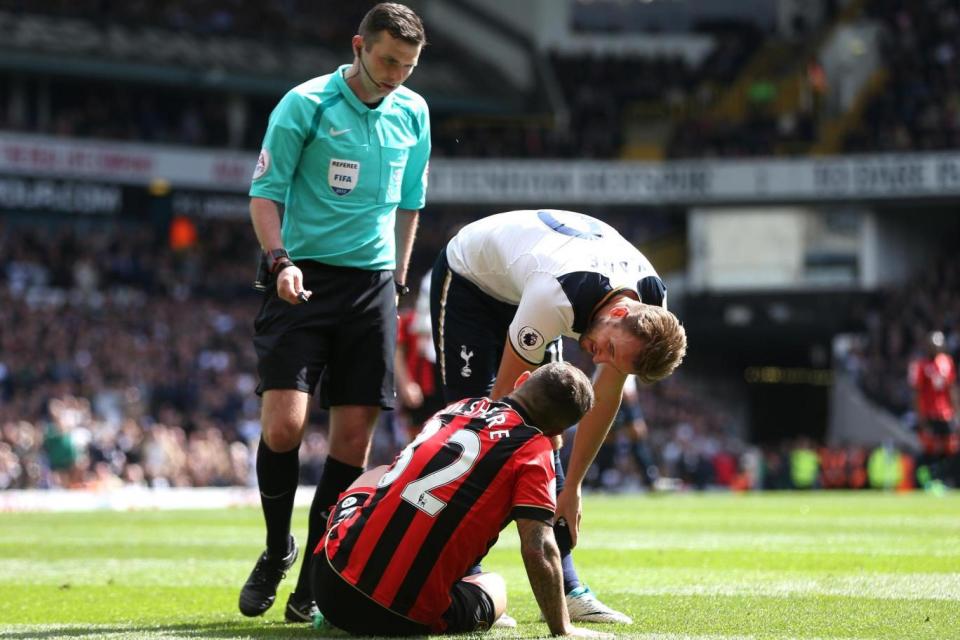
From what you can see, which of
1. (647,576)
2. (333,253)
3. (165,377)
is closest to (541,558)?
(333,253)

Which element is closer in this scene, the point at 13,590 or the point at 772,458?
the point at 13,590

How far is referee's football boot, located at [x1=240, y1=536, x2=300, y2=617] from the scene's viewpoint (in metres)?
5.88

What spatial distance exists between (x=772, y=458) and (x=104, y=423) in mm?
12960

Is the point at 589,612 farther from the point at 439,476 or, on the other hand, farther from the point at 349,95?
the point at 349,95

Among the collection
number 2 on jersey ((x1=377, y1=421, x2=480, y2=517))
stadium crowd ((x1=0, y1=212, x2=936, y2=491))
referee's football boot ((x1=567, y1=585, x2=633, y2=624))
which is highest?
number 2 on jersey ((x1=377, y1=421, x2=480, y2=517))

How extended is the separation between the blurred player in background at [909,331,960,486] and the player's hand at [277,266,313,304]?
15766 mm

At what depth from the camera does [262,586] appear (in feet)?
19.4

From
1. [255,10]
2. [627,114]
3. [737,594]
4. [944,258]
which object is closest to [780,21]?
[627,114]

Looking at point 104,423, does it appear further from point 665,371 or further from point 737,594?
point 665,371

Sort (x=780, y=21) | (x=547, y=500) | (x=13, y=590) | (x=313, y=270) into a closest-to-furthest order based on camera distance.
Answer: (x=547, y=500)
(x=313, y=270)
(x=13, y=590)
(x=780, y=21)

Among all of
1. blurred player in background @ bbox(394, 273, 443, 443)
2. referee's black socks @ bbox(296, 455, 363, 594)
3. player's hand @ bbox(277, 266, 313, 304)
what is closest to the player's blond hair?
player's hand @ bbox(277, 266, 313, 304)

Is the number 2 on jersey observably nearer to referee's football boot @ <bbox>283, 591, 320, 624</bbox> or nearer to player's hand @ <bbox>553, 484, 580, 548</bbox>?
player's hand @ <bbox>553, 484, 580, 548</bbox>

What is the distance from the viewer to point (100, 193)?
35125mm

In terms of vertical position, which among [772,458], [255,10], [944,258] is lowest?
[772,458]
